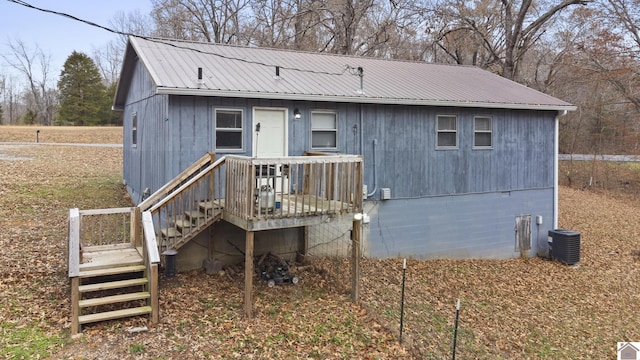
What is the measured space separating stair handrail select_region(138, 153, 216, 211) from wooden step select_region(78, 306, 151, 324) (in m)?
1.94

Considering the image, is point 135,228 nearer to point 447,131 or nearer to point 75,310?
point 75,310

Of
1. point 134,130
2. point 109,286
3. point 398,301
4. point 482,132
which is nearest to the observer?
point 109,286

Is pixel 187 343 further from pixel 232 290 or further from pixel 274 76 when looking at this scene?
pixel 274 76

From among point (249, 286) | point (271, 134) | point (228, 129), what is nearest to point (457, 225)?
point (271, 134)

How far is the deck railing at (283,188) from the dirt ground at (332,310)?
1630mm

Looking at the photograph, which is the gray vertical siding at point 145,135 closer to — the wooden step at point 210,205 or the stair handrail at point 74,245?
the wooden step at point 210,205

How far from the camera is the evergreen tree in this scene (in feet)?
121

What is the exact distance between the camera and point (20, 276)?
7.90 meters

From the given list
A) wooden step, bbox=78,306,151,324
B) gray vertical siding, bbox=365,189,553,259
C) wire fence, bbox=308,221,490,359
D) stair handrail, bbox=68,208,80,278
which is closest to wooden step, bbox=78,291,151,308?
wooden step, bbox=78,306,151,324

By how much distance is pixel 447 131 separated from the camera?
12195 millimetres

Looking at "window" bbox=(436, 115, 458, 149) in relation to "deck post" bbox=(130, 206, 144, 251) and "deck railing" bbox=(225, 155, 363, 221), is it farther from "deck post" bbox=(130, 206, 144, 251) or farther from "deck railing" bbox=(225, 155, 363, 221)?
"deck post" bbox=(130, 206, 144, 251)

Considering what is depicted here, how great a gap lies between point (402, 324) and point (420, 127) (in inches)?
229

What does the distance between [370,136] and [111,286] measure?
21.6 ft

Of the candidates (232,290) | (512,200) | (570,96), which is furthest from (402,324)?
(570,96)
